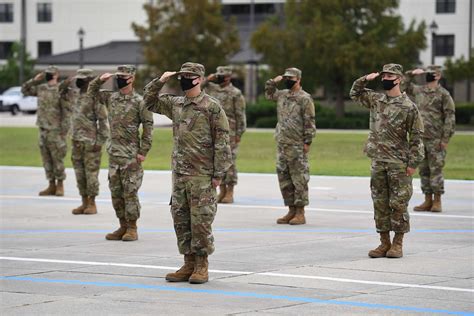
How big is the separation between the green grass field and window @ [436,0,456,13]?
2694cm

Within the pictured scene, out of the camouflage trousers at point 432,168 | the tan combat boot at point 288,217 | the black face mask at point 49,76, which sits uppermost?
the black face mask at point 49,76

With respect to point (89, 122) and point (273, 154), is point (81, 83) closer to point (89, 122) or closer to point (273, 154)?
point (89, 122)

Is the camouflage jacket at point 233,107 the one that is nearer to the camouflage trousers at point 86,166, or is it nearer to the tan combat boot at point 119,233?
the camouflage trousers at point 86,166

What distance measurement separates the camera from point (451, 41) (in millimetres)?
70562

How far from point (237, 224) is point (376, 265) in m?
4.20

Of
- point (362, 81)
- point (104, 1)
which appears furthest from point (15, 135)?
point (104, 1)

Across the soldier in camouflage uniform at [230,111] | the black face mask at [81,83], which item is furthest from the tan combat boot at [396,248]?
the soldier in camouflage uniform at [230,111]

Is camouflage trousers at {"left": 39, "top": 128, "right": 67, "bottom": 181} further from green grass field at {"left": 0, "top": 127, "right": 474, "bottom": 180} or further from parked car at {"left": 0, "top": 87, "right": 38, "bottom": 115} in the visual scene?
parked car at {"left": 0, "top": 87, "right": 38, "bottom": 115}

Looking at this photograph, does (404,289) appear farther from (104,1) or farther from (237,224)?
(104,1)

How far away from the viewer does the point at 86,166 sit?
1723 cm

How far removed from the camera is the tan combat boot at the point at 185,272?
11234 millimetres

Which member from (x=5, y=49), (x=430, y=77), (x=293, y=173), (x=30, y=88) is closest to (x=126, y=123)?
(x=293, y=173)

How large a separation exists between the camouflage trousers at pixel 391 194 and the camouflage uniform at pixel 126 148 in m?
2.99

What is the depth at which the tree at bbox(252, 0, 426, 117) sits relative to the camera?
2045 inches
